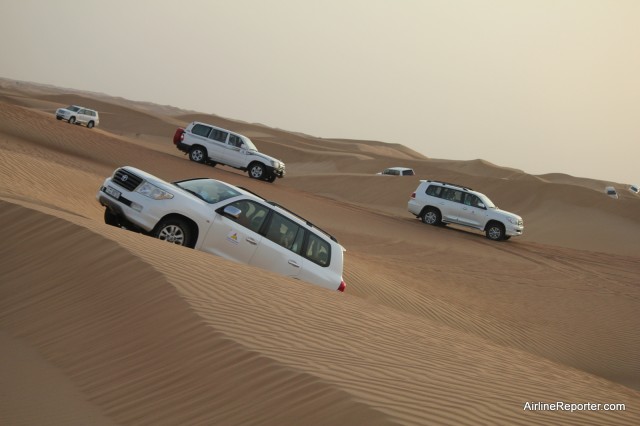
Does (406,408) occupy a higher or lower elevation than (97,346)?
higher

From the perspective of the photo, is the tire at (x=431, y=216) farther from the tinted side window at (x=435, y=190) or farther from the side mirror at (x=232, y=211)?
the side mirror at (x=232, y=211)

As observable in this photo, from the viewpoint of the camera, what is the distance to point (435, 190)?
31.6m

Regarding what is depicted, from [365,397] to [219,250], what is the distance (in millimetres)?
6555

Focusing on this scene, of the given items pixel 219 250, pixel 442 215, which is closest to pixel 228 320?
pixel 219 250

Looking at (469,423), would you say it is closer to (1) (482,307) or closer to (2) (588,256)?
(1) (482,307)

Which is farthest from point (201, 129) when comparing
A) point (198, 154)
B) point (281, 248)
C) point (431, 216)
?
point (281, 248)

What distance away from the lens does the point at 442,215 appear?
1250 inches

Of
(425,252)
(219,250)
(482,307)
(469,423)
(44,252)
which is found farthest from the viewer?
(425,252)

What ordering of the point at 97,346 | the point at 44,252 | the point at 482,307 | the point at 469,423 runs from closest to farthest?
1. the point at 469,423
2. the point at 97,346
3. the point at 44,252
4. the point at 482,307

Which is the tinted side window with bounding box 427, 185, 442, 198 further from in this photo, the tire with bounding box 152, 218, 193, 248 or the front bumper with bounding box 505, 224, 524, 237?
the tire with bounding box 152, 218, 193, 248

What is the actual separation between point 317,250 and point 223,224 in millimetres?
1606

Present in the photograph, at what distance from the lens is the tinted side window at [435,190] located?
104ft

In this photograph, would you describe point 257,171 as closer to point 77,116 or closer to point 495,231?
point 495,231

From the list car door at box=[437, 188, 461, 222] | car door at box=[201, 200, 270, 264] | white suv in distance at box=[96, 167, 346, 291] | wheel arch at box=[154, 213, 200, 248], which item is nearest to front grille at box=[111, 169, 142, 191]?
white suv in distance at box=[96, 167, 346, 291]
